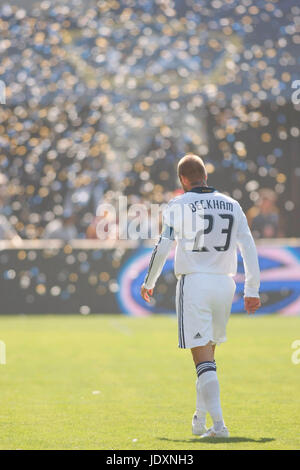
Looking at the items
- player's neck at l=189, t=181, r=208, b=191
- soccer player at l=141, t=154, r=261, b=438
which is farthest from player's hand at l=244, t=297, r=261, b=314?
player's neck at l=189, t=181, r=208, b=191

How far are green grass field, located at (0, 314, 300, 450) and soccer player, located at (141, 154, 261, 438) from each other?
0.50 m

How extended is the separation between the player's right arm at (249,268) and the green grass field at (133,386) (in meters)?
0.83

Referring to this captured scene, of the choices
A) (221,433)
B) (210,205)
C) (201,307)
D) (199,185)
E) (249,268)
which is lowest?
(221,433)

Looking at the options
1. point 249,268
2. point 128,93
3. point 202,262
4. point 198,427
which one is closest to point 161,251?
point 202,262

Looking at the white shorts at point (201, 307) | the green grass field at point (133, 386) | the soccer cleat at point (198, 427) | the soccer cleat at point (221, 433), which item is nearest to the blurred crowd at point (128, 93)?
the green grass field at point (133, 386)

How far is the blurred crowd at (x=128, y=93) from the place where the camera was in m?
19.3

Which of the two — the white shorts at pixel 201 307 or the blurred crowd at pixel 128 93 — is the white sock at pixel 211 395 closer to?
the white shorts at pixel 201 307

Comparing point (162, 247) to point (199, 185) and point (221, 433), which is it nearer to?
point (199, 185)

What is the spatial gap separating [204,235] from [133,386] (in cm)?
282

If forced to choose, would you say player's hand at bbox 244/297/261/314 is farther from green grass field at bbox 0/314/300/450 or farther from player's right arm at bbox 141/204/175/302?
green grass field at bbox 0/314/300/450

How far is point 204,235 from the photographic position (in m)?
6.23

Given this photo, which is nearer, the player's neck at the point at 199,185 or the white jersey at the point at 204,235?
the white jersey at the point at 204,235

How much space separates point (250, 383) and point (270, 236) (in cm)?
875

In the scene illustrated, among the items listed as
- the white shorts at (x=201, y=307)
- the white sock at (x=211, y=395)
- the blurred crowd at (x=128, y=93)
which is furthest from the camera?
the blurred crowd at (x=128, y=93)
